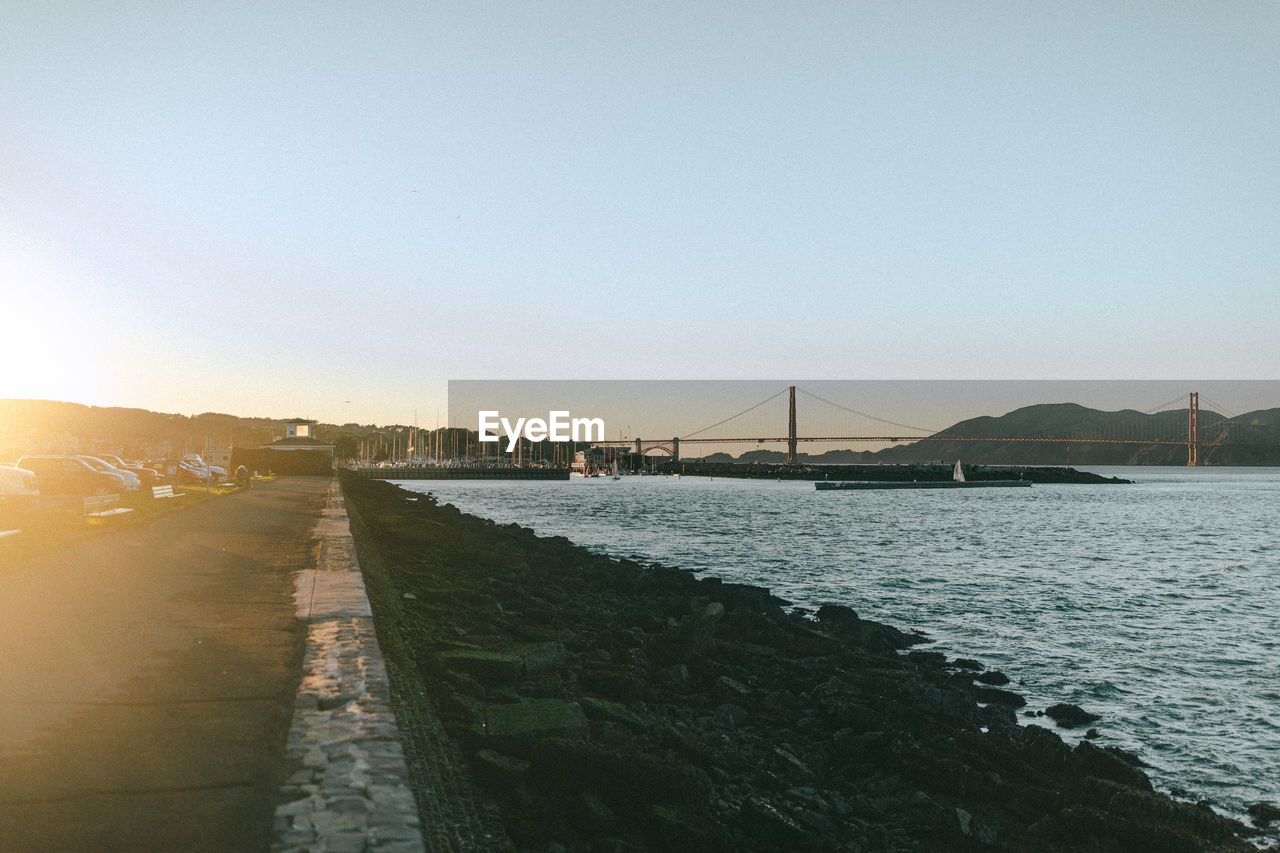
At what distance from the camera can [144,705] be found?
5469 millimetres

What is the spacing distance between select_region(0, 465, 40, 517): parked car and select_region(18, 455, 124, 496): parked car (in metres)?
1.06

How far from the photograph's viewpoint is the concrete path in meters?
3.73

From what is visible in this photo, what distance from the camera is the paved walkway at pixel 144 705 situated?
3729mm

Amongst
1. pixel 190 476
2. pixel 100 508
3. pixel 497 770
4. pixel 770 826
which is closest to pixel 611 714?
pixel 770 826

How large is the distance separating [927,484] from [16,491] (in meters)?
121

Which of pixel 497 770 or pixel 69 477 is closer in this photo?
Result: pixel 497 770

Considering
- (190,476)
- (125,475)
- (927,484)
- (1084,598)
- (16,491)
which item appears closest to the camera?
(16,491)

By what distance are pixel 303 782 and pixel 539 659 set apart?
4527mm

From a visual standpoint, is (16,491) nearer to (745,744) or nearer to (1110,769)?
(745,744)

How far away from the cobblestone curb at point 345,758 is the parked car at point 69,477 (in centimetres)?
2205

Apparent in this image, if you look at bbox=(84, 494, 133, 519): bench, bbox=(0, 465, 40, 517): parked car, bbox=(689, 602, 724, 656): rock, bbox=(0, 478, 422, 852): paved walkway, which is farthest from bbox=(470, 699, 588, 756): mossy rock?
bbox=(84, 494, 133, 519): bench

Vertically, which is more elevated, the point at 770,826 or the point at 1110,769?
the point at 770,826

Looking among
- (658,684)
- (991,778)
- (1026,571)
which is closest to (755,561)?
(1026,571)

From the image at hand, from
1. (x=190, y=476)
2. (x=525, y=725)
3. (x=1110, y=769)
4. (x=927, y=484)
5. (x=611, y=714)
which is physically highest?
(x=190, y=476)
